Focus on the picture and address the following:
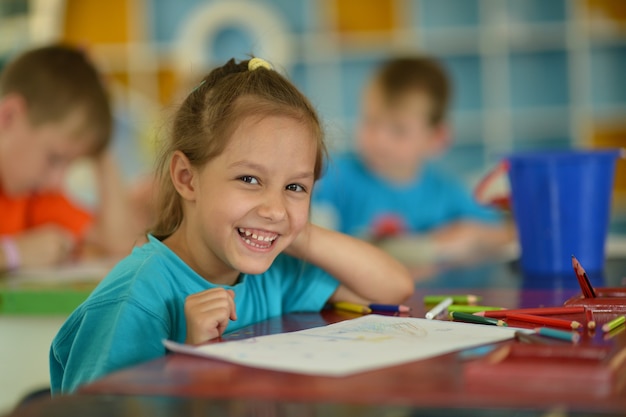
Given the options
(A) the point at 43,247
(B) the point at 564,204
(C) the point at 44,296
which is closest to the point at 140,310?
(C) the point at 44,296

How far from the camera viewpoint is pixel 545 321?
2.89ft

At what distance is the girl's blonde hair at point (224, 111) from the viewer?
1.06 m

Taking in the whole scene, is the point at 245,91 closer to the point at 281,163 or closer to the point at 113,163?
the point at 281,163

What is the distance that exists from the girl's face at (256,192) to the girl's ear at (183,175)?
0.02m

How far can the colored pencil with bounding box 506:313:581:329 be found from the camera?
33.8 inches

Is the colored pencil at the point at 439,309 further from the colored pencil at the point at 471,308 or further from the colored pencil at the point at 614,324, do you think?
the colored pencil at the point at 614,324

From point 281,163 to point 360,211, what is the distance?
5.99 feet

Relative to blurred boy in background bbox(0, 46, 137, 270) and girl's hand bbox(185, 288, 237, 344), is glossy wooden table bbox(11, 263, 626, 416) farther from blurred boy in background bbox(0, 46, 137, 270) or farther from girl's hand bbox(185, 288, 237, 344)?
blurred boy in background bbox(0, 46, 137, 270)

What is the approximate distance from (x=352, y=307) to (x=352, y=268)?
0.33 ft

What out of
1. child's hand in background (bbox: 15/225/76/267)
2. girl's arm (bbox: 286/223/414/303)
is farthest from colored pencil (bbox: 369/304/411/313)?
child's hand in background (bbox: 15/225/76/267)

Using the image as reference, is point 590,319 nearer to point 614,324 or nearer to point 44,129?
point 614,324

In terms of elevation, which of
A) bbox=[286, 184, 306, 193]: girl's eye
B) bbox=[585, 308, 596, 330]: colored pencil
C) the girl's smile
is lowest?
bbox=[585, 308, 596, 330]: colored pencil

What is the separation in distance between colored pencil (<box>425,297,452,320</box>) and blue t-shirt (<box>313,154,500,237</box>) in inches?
63.2

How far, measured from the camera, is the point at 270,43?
4965 millimetres
